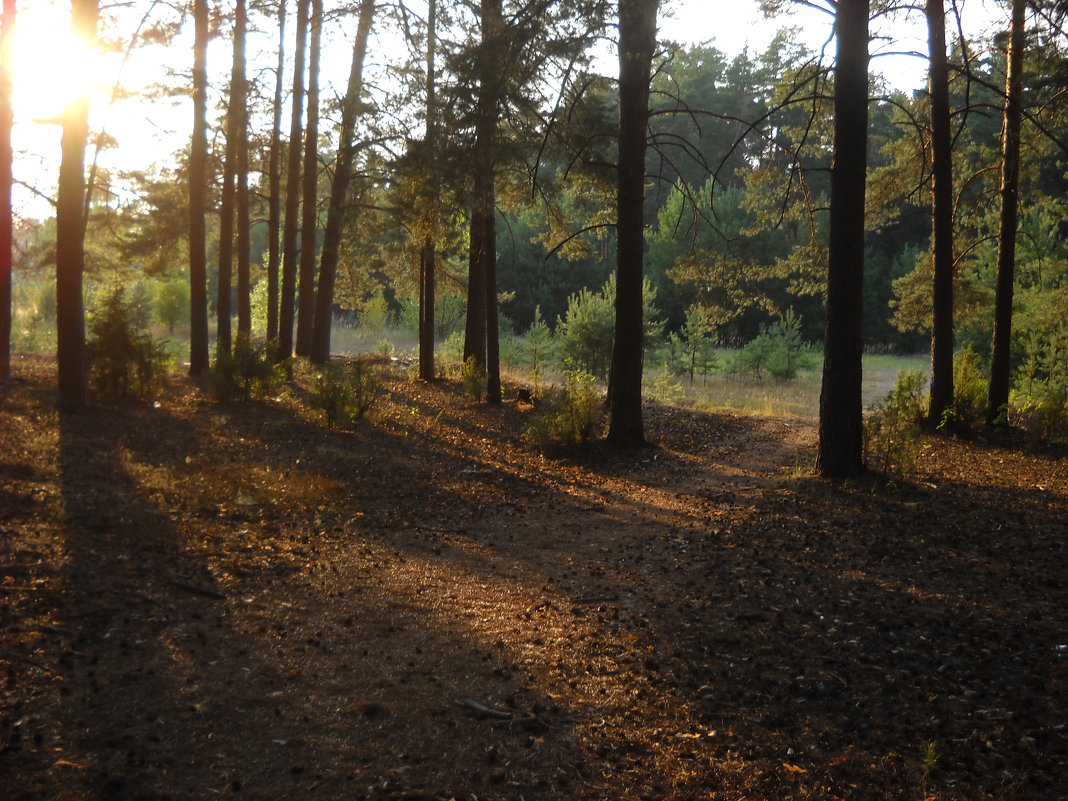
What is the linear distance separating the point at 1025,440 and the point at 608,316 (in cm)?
1459

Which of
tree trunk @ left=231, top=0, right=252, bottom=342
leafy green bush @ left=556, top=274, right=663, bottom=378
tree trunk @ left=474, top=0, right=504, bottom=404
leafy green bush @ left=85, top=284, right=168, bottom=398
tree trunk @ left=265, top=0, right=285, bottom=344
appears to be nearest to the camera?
tree trunk @ left=474, top=0, right=504, bottom=404

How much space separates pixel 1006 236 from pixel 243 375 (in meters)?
12.6

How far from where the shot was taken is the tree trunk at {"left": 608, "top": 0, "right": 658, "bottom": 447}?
473 inches

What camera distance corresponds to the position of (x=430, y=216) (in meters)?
14.1

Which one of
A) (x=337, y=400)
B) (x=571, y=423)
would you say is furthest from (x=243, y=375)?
(x=571, y=423)

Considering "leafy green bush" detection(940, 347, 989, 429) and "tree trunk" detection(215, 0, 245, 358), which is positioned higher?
"tree trunk" detection(215, 0, 245, 358)

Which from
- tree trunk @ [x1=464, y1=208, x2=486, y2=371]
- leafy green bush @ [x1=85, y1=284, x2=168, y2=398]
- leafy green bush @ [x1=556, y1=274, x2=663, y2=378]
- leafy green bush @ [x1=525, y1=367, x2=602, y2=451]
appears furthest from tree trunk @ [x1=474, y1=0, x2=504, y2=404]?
leafy green bush @ [x1=556, y1=274, x2=663, y2=378]

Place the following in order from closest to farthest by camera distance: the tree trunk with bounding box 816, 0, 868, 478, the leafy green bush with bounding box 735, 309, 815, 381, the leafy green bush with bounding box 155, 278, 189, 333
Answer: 1. the tree trunk with bounding box 816, 0, 868, 478
2. the leafy green bush with bounding box 735, 309, 815, 381
3. the leafy green bush with bounding box 155, 278, 189, 333

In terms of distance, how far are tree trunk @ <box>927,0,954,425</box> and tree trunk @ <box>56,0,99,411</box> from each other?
1213 cm

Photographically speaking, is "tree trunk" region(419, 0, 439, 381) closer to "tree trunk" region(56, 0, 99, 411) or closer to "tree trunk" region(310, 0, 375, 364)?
"tree trunk" region(310, 0, 375, 364)

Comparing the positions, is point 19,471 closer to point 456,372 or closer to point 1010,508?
point 1010,508

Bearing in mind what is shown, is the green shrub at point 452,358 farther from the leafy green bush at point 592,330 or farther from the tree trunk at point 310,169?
the tree trunk at point 310,169

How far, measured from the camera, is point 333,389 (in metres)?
12.8

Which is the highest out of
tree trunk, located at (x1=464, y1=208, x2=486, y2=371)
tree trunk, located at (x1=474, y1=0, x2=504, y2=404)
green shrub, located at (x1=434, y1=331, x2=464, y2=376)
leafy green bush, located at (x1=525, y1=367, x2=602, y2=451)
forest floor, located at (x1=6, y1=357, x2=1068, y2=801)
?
tree trunk, located at (x1=474, y1=0, x2=504, y2=404)
